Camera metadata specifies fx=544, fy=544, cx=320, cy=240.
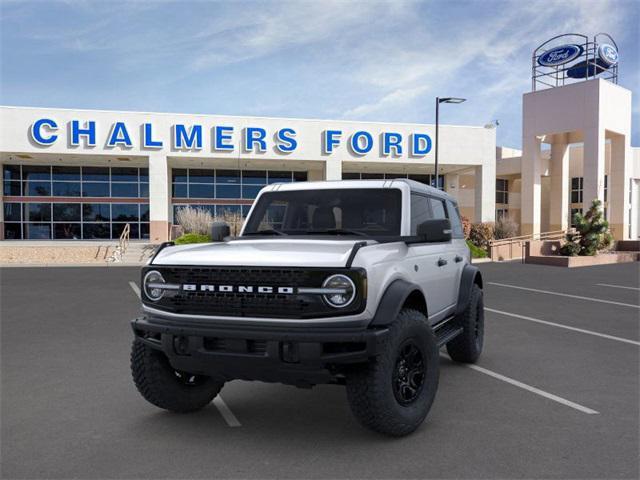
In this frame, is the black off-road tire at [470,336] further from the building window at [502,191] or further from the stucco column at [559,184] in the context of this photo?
the building window at [502,191]

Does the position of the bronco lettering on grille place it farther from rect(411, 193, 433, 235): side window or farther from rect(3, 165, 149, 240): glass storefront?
rect(3, 165, 149, 240): glass storefront

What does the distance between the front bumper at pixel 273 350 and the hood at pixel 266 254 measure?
46 centimetres

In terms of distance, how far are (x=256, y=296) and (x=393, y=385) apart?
1203 millimetres

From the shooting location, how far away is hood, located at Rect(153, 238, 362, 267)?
3783 mm

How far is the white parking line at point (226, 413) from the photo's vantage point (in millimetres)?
4545

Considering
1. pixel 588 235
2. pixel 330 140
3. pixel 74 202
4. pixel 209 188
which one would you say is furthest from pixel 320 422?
pixel 74 202

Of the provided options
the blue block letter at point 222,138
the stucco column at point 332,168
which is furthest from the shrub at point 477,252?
the blue block letter at point 222,138

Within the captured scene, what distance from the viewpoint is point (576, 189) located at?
43750mm

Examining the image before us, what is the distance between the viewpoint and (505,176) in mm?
45094

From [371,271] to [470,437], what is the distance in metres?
1.56

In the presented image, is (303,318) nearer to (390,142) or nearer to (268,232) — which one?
(268,232)

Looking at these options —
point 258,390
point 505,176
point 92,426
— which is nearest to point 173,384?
point 92,426

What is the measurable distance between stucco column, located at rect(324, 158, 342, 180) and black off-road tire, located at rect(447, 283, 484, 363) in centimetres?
2677

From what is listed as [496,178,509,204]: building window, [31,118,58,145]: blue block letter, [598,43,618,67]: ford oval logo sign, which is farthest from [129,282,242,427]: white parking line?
[496,178,509,204]: building window
